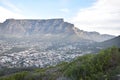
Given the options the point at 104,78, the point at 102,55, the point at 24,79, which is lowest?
the point at 24,79

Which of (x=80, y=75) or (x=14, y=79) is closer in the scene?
(x=80, y=75)

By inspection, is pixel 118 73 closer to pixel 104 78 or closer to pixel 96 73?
pixel 104 78

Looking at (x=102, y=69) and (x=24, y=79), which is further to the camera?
(x=24, y=79)

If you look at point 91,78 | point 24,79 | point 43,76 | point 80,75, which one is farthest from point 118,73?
point 24,79

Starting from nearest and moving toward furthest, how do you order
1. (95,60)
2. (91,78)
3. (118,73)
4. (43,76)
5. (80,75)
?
(118,73), (91,78), (80,75), (95,60), (43,76)

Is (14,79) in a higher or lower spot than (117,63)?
lower

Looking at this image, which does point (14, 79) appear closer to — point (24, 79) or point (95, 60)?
point (24, 79)

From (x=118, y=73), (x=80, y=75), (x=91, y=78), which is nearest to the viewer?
(x=118, y=73)

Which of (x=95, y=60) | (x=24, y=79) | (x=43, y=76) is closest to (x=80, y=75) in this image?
(x=95, y=60)

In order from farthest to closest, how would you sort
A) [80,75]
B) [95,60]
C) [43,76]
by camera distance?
[43,76], [95,60], [80,75]
